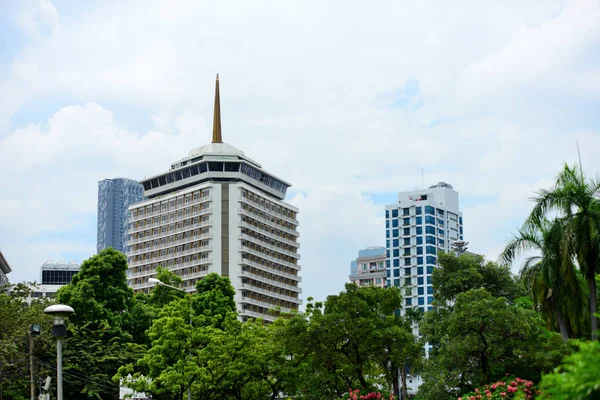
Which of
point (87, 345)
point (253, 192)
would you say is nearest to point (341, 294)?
point (87, 345)

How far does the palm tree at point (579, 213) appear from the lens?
29.0 m

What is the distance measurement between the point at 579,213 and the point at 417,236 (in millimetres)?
126153

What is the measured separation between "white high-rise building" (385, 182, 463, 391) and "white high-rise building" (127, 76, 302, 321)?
24112 millimetres

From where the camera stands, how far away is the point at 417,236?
155 meters

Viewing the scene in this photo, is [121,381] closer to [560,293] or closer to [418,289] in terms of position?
[560,293]

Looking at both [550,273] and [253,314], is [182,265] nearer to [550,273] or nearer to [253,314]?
[253,314]

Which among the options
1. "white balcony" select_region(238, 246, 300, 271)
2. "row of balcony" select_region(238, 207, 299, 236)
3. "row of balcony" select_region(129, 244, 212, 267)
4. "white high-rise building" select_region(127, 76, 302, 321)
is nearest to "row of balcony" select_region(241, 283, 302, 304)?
"white high-rise building" select_region(127, 76, 302, 321)

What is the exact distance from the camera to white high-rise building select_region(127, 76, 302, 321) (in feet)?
410

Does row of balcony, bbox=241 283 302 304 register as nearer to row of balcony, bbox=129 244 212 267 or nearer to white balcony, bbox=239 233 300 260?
white balcony, bbox=239 233 300 260

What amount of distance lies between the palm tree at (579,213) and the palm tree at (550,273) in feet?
1.28

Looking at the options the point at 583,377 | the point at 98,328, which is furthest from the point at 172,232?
the point at 583,377

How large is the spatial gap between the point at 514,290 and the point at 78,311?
33735 mm

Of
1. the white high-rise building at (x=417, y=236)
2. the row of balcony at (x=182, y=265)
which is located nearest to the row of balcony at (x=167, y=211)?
the row of balcony at (x=182, y=265)

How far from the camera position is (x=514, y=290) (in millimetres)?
39656
